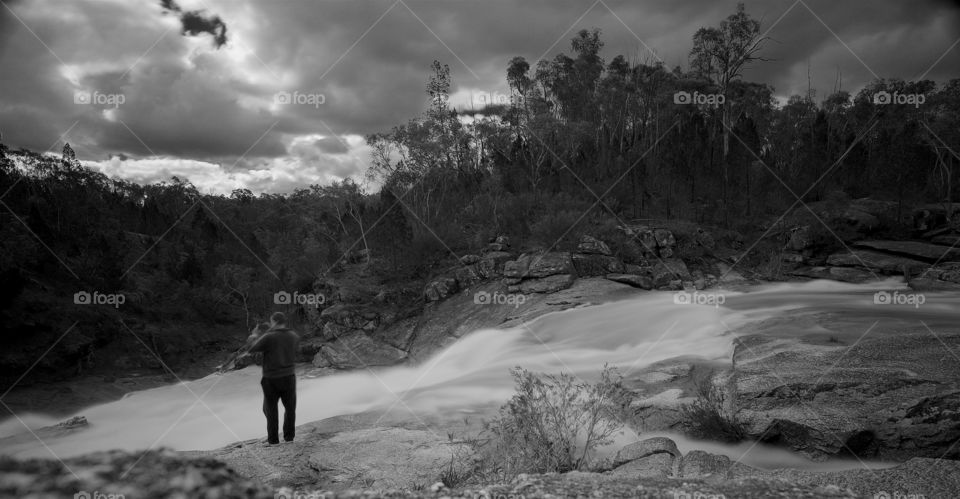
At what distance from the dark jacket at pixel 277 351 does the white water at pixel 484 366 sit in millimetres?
4431

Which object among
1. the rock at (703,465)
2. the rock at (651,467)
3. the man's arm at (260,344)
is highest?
the man's arm at (260,344)

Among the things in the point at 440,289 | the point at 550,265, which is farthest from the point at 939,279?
the point at 440,289

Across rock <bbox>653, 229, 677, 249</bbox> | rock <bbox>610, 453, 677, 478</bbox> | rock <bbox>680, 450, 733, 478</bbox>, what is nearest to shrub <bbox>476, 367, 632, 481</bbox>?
rock <bbox>610, 453, 677, 478</bbox>

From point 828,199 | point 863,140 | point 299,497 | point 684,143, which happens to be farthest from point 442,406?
point 863,140

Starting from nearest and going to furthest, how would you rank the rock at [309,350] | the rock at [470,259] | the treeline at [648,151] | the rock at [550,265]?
the rock at [550,265] < the rock at [309,350] < the rock at [470,259] < the treeline at [648,151]

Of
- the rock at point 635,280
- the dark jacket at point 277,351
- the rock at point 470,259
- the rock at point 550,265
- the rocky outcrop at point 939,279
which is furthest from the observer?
the rock at point 470,259

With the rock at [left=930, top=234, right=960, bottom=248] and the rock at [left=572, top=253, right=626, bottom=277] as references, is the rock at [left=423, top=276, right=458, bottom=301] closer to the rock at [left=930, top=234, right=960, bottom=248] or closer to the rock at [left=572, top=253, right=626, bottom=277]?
the rock at [left=572, top=253, right=626, bottom=277]

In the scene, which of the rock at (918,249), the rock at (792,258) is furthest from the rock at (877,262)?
the rock at (792,258)

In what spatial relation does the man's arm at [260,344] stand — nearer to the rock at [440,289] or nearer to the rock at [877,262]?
the rock at [440,289]

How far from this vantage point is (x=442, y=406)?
35.2ft

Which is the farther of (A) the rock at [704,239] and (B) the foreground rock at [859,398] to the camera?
(A) the rock at [704,239]

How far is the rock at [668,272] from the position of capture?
20.4 meters

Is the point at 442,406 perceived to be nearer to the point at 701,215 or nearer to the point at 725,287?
the point at 725,287

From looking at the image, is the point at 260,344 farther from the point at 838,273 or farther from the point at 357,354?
the point at 838,273
